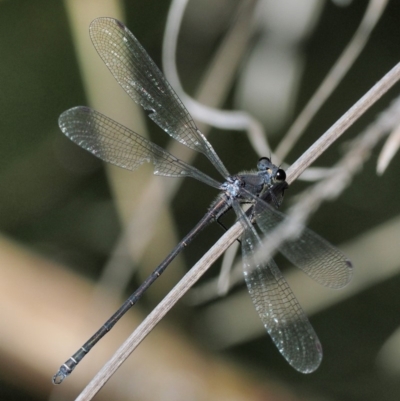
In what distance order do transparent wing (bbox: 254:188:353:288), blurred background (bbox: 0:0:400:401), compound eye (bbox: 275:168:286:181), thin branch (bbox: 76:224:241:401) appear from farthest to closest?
blurred background (bbox: 0:0:400:401) < compound eye (bbox: 275:168:286:181) < transparent wing (bbox: 254:188:353:288) < thin branch (bbox: 76:224:241:401)

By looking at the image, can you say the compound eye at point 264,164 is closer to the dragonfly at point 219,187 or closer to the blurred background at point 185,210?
the dragonfly at point 219,187

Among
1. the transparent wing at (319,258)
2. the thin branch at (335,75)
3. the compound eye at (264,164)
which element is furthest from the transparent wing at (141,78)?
the transparent wing at (319,258)

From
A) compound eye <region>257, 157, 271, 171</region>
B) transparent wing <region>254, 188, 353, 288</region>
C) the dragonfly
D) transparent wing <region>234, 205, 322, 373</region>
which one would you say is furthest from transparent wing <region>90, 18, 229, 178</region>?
transparent wing <region>254, 188, 353, 288</region>

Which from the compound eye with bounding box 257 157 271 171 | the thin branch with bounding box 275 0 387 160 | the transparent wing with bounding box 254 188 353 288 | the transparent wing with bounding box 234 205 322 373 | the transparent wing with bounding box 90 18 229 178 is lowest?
the transparent wing with bounding box 234 205 322 373

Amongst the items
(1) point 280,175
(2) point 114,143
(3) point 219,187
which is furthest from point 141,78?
(1) point 280,175

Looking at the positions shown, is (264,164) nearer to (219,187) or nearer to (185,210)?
(219,187)

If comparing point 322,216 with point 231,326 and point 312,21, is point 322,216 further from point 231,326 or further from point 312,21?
point 312,21

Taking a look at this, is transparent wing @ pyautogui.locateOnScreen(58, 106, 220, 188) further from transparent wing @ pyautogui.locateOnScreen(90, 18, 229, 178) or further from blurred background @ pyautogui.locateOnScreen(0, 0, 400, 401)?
blurred background @ pyautogui.locateOnScreen(0, 0, 400, 401)
